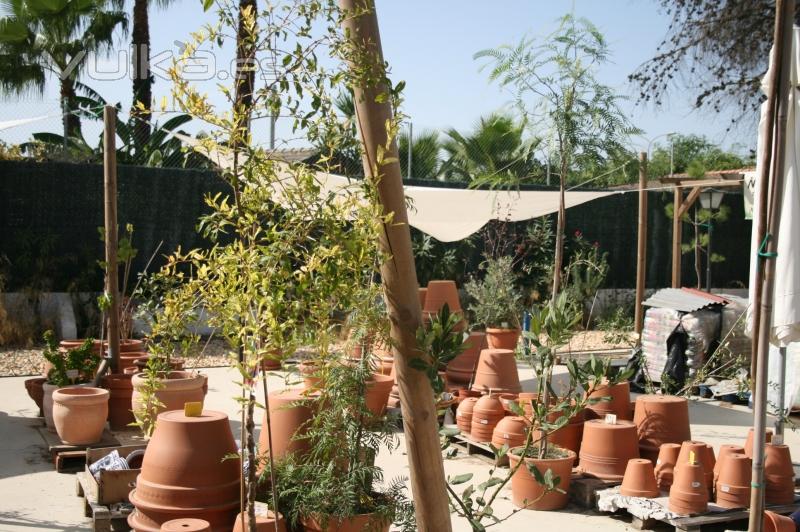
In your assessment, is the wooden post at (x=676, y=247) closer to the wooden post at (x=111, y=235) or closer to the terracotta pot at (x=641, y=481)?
the terracotta pot at (x=641, y=481)

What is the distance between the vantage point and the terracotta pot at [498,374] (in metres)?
6.02

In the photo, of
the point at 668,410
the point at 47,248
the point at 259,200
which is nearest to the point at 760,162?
the point at 259,200

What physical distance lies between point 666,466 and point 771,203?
222 cm

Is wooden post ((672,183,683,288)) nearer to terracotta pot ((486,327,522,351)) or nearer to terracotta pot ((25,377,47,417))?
terracotta pot ((486,327,522,351))

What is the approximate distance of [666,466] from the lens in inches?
178

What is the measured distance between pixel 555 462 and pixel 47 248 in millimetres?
7349

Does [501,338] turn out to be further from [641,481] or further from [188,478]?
[188,478]

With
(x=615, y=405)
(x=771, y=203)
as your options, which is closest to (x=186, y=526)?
(x=771, y=203)

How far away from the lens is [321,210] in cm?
221

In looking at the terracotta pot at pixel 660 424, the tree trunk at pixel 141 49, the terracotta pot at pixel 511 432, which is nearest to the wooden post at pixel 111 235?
the terracotta pot at pixel 511 432

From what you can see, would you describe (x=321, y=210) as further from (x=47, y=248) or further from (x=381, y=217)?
(x=47, y=248)

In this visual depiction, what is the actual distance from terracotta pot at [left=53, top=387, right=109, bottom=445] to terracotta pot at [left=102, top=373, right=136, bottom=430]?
0.61 m

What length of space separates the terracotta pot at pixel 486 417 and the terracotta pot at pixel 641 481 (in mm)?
1206

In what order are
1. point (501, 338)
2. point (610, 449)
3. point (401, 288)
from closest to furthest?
point (401, 288) < point (610, 449) < point (501, 338)
